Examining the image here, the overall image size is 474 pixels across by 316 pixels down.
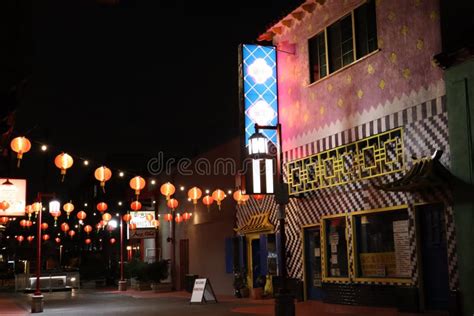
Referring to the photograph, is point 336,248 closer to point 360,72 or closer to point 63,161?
point 360,72

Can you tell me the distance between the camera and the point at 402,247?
673 inches

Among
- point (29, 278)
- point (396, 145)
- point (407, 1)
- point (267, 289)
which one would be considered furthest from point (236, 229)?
point (29, 278)

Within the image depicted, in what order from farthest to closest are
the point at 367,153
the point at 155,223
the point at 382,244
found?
1. the point at 155,223
2. the point at 367,153
3. the point at 382,244

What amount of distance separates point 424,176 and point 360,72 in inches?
192

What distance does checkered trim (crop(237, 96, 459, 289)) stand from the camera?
1562 centimetres

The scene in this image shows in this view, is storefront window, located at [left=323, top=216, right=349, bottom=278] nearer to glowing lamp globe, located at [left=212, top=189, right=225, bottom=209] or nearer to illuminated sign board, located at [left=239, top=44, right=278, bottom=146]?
illuminated sign board, located at [left=239, top=44, right=278, bottom=146]

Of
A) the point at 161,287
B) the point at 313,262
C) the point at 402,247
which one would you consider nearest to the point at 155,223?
the point at 161,287

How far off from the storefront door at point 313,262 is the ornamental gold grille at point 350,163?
1.54 m

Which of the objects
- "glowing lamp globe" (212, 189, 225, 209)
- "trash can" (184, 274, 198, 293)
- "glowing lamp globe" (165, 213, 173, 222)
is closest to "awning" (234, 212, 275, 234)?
"glowing lamp globe" (212, 189, 225, 209)

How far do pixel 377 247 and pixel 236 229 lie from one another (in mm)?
10385

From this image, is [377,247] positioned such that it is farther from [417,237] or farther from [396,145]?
[396,145]

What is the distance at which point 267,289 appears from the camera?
24.4m

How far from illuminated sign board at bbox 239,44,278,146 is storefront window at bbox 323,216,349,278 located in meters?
3.83

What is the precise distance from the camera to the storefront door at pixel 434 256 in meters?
15.7
